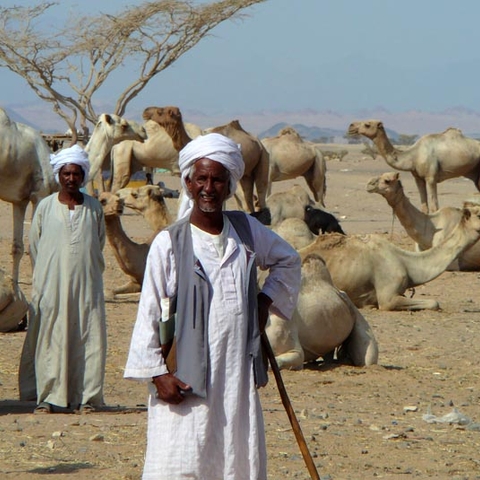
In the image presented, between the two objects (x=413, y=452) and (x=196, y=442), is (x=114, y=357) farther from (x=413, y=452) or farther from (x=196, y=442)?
(x=196, y=442)

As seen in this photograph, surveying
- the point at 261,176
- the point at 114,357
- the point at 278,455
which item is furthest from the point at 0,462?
the point at 261,176

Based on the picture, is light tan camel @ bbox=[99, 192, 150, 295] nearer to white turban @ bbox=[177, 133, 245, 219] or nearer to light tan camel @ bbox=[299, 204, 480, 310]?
light tan camel @ bbox=[299, 204, 480, 310]

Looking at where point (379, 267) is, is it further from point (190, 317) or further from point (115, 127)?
point (190, 317)

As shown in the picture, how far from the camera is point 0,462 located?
6.00m

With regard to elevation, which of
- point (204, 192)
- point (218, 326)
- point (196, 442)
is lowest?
point (196, 442)

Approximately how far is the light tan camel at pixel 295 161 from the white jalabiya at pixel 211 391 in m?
19.0

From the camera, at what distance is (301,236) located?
13.6 m

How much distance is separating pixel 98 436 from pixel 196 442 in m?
2.43

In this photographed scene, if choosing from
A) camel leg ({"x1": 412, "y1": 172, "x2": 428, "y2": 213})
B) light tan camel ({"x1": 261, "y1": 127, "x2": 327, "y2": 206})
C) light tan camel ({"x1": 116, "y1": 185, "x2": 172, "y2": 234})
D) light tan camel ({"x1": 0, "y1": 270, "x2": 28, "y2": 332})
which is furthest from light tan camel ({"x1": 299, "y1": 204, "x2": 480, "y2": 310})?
light tan camel ({"x1": 261, "y1": 127, "x2": 327, "y2": 206})

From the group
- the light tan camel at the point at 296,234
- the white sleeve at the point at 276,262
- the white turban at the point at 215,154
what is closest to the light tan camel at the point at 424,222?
the light tan camel at the point at 296,234

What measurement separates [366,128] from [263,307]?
18037 millimetres

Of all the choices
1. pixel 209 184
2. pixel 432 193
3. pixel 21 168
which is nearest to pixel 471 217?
pixel 21 168

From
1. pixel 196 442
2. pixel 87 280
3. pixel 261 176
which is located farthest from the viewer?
pixel 261 176

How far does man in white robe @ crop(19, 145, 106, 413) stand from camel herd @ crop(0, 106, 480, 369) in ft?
0.64
